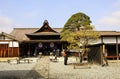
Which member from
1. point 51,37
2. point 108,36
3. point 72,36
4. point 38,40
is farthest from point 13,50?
point 108,36

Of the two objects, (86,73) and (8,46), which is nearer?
(86,73)

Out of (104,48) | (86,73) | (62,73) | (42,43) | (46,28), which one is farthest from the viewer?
(46,28)

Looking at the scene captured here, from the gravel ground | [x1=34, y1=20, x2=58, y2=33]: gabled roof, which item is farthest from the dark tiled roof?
the gravel ground

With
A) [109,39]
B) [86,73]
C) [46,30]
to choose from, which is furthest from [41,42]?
[86,73]

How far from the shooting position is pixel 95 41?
28.7 metres

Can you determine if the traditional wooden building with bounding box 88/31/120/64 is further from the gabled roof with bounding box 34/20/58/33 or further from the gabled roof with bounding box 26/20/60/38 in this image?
the gabled roof with bounding box 34/20/58/33

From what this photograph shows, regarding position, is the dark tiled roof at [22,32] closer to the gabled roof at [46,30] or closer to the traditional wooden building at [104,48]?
the gabled roof at [46,30]

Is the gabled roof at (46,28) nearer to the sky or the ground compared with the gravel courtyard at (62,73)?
nearer to the sky

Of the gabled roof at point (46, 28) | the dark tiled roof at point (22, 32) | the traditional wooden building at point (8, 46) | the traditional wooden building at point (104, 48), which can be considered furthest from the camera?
the dark tiled roof at point (22, 32)

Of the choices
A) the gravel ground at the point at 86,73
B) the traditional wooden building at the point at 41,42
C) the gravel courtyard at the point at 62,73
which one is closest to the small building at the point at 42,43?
the traditional wooden building at the point at 41,42

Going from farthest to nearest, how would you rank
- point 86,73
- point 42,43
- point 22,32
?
point 22,32, point 42,43, point 86,73

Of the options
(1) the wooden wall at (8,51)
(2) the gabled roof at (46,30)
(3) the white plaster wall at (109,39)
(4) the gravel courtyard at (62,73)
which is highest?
(2) the gabled roof at (46,30)

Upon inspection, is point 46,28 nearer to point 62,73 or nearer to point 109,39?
point 109,39

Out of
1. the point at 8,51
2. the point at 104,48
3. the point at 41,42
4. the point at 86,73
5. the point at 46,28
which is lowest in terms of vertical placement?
the point at 86,73
